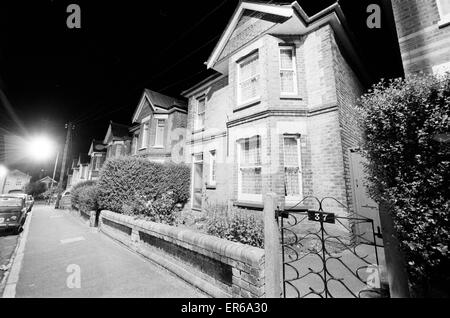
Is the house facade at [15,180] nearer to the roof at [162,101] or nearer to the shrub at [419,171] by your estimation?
the roof at [162,101]

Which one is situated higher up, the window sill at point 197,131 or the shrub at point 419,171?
the window sill at point 197,131

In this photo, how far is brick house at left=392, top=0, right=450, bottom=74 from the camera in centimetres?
506

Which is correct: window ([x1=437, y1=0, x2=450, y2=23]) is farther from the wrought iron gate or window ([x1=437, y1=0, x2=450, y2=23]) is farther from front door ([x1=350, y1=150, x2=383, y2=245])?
the wrought iron gate

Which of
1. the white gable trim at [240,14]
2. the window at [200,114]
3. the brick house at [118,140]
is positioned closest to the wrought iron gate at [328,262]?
the white gable trim at [240,14]

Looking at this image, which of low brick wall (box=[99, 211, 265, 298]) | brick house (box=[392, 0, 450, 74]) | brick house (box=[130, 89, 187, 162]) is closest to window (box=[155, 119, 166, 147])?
brick house (box=[130, 89, 187, 162])

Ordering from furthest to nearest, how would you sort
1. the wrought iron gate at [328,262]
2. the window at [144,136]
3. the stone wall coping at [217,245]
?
the window at [144,136]
the stone wall coping at [217,245]
the wrought iron gate at [328,262]

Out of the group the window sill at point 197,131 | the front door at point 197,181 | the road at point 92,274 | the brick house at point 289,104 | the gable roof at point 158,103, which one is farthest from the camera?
the gable roof at point 158,103

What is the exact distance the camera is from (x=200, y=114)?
13.3 meters

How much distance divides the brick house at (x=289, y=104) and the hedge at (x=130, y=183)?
139 inches

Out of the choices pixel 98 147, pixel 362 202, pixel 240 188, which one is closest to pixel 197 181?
pixel 240 188

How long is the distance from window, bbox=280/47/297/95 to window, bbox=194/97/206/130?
6146 millimetres

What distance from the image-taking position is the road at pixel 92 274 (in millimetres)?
4078

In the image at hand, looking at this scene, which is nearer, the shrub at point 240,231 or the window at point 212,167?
the shrub at point 240,231

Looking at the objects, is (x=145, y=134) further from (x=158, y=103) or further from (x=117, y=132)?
(x=117, y=132)
